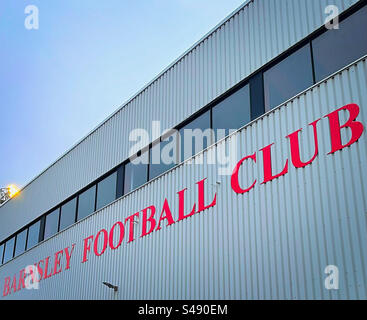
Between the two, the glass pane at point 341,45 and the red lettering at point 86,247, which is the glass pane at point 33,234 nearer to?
the red lettering at point 86,247

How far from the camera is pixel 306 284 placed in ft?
33.6

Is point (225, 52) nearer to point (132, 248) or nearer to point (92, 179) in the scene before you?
point (132, 248)

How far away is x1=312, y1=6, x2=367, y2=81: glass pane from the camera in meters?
10.9

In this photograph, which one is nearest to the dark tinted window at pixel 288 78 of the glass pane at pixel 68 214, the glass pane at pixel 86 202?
the glass pane at pixel 86 202

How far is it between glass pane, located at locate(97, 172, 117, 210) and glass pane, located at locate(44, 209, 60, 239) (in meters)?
3.78

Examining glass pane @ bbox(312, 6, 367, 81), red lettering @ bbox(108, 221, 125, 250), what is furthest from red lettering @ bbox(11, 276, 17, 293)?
glass pane @ bbox(312, 6, 367, 81)

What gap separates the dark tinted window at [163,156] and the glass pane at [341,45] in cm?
563

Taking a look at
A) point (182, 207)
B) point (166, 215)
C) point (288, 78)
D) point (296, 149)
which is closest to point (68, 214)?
point (166, 215)

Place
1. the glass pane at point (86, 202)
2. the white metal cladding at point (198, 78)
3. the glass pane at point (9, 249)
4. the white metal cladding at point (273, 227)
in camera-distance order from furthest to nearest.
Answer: the glass pane at point (9, 249)
the glass pane at point (86, 202)
the white metal cladding at point (198, 78)
the white metal cladding at point (273, 227)

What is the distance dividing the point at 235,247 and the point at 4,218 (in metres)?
20.6

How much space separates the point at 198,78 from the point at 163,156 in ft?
9.10

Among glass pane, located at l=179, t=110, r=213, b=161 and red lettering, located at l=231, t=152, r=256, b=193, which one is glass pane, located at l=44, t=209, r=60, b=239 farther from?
red lettering, located at l=231, t=152, r=256, b=193

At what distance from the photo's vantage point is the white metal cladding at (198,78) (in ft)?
41.3

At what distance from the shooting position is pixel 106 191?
1916 cm
